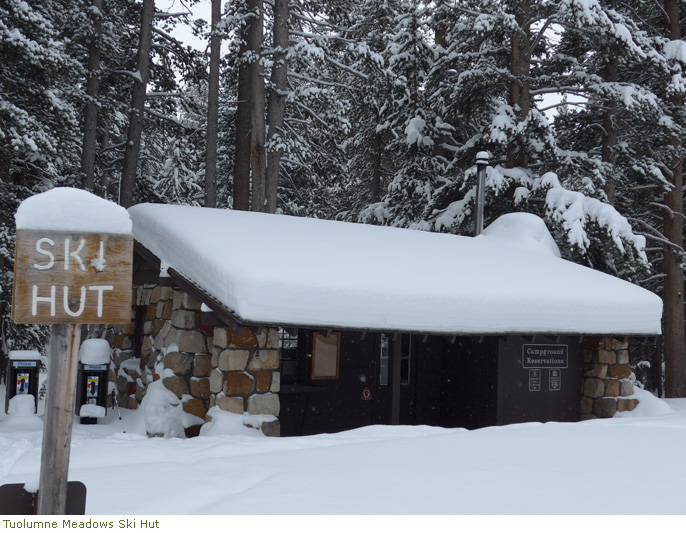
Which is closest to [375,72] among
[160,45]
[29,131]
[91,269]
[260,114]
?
[260,114]

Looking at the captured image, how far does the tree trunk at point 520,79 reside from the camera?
16389 mm

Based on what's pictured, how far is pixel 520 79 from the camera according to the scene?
1636 centimetres

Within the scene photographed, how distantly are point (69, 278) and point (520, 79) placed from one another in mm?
15103

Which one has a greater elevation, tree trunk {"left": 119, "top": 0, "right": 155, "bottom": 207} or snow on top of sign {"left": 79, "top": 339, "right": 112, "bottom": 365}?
tree trunk {"left": 119, "top": 0, "right": 155, "bottom": 207}

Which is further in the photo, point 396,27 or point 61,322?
point 396,27

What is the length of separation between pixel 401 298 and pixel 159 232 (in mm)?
3615

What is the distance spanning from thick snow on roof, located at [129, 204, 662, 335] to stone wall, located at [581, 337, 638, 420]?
633mm

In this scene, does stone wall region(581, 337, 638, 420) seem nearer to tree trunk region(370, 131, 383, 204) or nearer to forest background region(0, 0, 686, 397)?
forest background region(0, 0, 686, 397)

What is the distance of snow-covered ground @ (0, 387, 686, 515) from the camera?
4645 millimetres

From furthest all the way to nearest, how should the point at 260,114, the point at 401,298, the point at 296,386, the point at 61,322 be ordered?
1. the point at 260,114
2. the point at 296,386
3. the point at 401,298
4. the point at 61,322

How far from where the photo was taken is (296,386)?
1063 cm

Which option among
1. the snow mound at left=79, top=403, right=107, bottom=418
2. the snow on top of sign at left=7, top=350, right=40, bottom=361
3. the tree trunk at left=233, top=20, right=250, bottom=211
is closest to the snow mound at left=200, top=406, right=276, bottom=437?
the snow mound at left=79, top=403, right=107, bottom=418

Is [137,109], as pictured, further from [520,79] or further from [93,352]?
[520,79]

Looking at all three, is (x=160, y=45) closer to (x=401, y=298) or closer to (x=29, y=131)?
(x=29, y=131)
